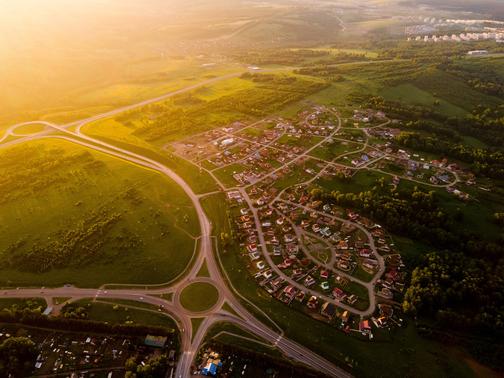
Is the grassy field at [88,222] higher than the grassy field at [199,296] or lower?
higher

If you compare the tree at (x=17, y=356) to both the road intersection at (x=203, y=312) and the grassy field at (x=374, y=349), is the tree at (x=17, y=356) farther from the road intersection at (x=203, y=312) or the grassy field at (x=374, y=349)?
the grassy field at (x=374, y=349)

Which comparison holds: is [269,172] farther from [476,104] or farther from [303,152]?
[476,104]

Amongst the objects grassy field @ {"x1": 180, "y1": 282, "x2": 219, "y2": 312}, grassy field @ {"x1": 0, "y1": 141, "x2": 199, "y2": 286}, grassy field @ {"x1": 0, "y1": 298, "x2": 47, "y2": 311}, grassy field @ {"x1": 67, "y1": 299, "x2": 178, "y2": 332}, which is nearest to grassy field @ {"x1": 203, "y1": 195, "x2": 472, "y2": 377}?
grassy field @ {"x1": 180, "y1": 282, "x2": 219, "y2": 312}

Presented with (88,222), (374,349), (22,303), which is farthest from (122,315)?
(374,349)

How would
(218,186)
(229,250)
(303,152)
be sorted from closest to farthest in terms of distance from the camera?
(229,250)
(218,186)
(303,152)

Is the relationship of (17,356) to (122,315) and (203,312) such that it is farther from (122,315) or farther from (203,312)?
(203,312)

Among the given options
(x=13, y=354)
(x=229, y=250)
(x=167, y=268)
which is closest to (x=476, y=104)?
(x=229, y=250)

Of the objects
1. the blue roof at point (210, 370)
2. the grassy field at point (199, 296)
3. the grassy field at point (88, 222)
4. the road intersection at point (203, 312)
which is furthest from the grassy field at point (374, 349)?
the grassy field at point (88, 222)
